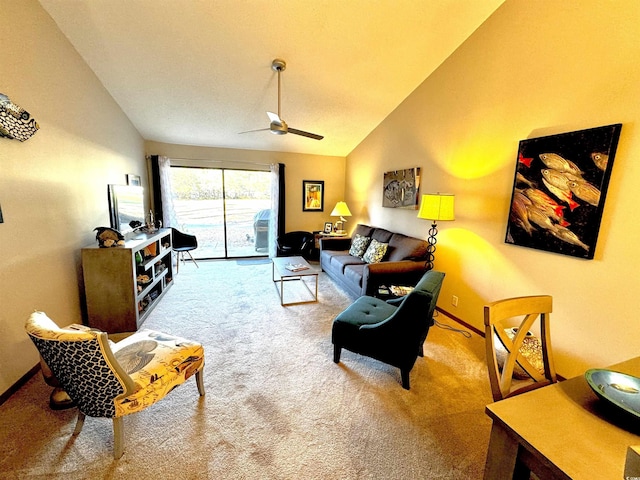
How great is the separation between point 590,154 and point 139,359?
3341 mm

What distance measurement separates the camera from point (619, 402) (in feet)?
2.80

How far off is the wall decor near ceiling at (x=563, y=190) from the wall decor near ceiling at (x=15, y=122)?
3880 millimetres

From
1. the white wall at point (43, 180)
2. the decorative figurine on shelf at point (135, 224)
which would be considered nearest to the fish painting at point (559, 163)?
the white wall at point (43, 180)

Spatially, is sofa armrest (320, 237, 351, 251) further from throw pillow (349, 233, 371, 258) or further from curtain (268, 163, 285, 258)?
curtain (268, 163, 285, 258)

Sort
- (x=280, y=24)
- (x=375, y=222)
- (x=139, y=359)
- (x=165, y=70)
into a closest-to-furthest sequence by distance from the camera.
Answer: (x=139, y=359) → (x=280, y=24) → (x=165, y=70) → (x=375, y=222)

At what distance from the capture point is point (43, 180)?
2.20m

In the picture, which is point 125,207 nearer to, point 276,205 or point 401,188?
point 276,205

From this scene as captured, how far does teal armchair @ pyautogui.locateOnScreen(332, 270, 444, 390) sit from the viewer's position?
5.98 ft

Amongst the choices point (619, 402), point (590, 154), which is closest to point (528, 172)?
point (590, 154)

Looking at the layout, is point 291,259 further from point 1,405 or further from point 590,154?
point 590,154

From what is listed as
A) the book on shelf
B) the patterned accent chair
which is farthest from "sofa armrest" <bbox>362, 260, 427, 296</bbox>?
the patterned accent chair

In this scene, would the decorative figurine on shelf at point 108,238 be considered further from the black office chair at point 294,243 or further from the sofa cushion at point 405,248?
the sofa cushion at point 405,248

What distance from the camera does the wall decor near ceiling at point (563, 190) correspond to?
1828mm

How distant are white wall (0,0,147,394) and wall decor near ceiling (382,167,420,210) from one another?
154 inches
